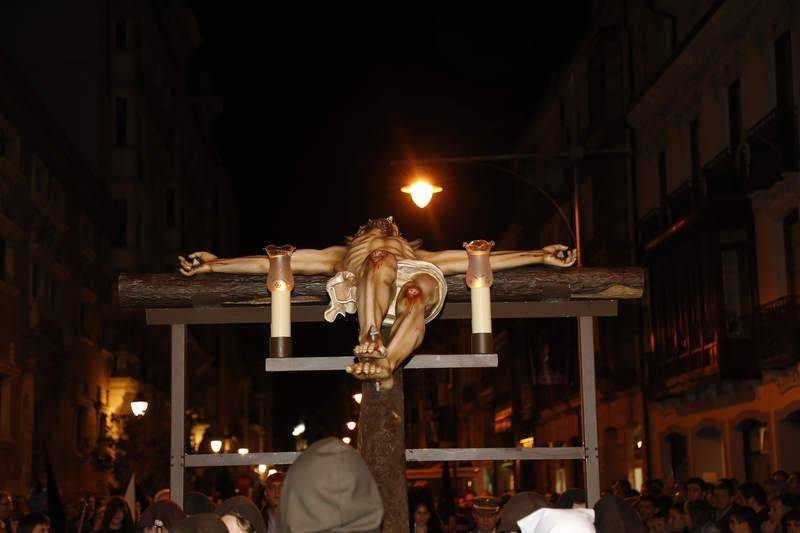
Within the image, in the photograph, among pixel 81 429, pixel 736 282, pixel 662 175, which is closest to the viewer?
pixel 736 282

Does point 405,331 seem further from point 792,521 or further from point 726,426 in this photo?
point 726,426

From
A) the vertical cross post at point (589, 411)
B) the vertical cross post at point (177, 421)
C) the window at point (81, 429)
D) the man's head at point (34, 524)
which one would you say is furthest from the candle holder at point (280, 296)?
the window at point (81, 429)

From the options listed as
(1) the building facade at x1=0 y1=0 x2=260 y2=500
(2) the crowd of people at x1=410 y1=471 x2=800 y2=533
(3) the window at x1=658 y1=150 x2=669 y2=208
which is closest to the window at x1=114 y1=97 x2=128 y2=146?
(1) the building facade at x1=0 y1=0 x2=260 y2=500

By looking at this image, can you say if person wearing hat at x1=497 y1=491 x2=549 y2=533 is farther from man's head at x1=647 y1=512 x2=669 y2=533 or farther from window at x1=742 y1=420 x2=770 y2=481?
window at x1=742 y1=420 x2=770 y2=481

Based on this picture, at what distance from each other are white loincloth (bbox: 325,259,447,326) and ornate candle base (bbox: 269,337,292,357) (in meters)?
0.36

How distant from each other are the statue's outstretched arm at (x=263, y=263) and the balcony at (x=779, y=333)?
640 inches

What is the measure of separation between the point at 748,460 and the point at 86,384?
19.2m

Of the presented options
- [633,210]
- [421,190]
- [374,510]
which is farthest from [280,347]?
[633,210]

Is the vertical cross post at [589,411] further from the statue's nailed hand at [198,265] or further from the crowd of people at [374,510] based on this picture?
the statue's nailed hand at [198,265]

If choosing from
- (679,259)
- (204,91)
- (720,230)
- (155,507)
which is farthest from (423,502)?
(204,91)

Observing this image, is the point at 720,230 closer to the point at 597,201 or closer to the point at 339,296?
the point at 597,201

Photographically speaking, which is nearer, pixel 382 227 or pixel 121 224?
pixel 382 227

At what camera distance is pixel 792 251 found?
2564 centimetres

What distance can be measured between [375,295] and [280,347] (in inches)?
30.3
